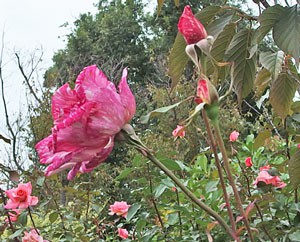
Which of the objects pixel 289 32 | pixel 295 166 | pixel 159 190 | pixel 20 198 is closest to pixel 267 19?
pixel 289 32

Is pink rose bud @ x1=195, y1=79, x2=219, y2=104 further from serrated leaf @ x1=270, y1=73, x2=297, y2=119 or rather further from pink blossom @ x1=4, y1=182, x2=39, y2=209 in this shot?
pink blossom @ x1=4, y1=182, x2=39, y2=209

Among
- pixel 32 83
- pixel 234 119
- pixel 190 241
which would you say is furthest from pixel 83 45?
pixel 190 241

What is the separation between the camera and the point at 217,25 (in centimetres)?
45

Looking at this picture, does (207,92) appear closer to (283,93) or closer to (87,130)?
(87,130)

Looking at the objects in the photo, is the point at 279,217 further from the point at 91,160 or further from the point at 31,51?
the point at 31,51

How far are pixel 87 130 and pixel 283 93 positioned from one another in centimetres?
28

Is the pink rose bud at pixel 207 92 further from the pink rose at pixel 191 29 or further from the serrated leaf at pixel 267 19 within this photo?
the serrated leaf at pixel 267 19

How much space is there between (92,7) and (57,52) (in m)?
1.28

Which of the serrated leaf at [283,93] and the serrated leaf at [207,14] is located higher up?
the serrated leaf at [207,14]

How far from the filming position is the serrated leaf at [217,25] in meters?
0.44

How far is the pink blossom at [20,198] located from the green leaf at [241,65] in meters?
0.65

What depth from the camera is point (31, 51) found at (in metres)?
8.30

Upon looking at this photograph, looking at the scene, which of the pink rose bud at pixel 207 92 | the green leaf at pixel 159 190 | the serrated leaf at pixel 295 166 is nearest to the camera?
the pink rose bud at pixel 207 92

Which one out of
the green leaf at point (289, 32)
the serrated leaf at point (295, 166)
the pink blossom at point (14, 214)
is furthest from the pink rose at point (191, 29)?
the pink blossom at point (14, 214)
